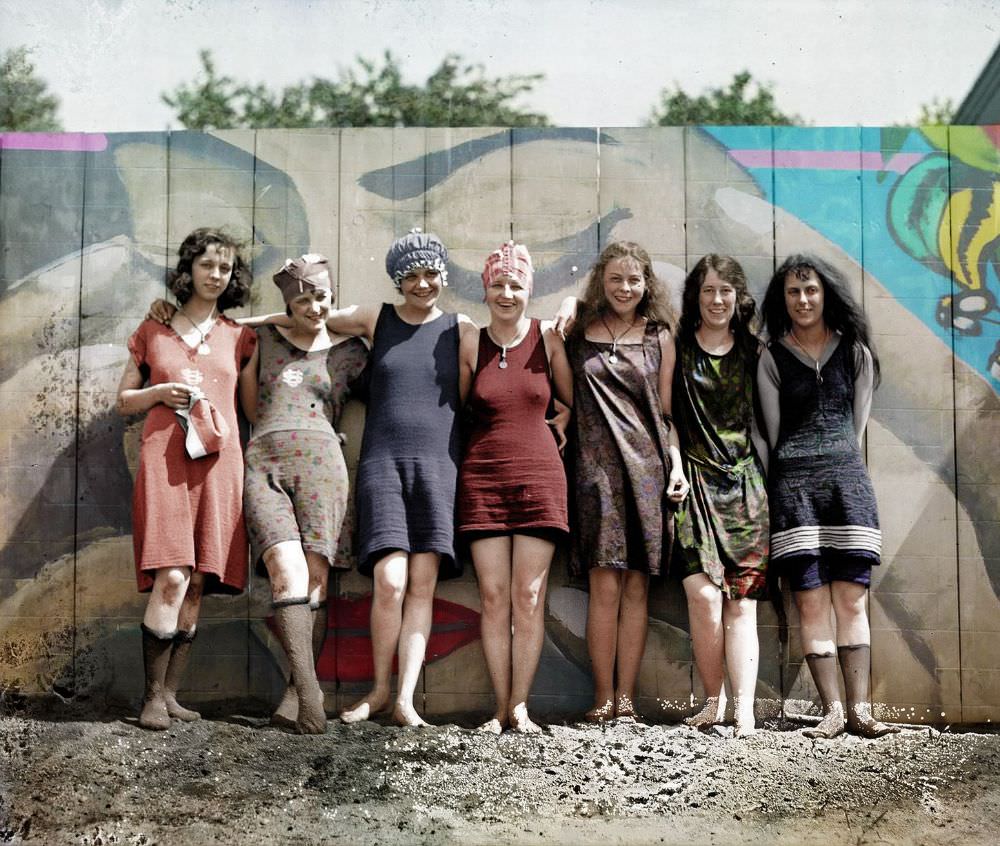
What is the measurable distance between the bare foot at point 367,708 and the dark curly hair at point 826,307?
7.09 feet

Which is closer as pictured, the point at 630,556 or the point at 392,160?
the point at 630,556

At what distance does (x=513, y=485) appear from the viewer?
4.77 m

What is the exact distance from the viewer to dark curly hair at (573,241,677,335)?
4930 mm

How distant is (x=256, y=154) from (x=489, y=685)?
2.45m

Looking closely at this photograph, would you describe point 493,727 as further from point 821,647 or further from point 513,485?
point 821,647

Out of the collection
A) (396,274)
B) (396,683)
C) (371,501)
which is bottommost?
(396,683)

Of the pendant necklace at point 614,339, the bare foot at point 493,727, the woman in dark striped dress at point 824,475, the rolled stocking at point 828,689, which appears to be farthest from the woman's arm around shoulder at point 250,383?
the rolled stocking at point 828,689

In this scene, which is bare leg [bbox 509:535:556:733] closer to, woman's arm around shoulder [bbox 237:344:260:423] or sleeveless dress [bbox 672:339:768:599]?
sleeveless dress [bbox 672:339:768:599]

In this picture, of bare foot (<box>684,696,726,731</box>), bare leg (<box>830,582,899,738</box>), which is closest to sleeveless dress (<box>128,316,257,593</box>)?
bare foot (<box>684,696,726,731</box>)

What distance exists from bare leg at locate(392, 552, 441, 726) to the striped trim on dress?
4.50 ft

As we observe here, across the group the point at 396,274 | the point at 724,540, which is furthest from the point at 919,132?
the point at 396,274

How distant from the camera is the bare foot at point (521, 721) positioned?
468 centimetres

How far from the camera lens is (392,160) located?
17.0ft

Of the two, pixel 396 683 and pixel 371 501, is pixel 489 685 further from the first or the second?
pixel 371 501
